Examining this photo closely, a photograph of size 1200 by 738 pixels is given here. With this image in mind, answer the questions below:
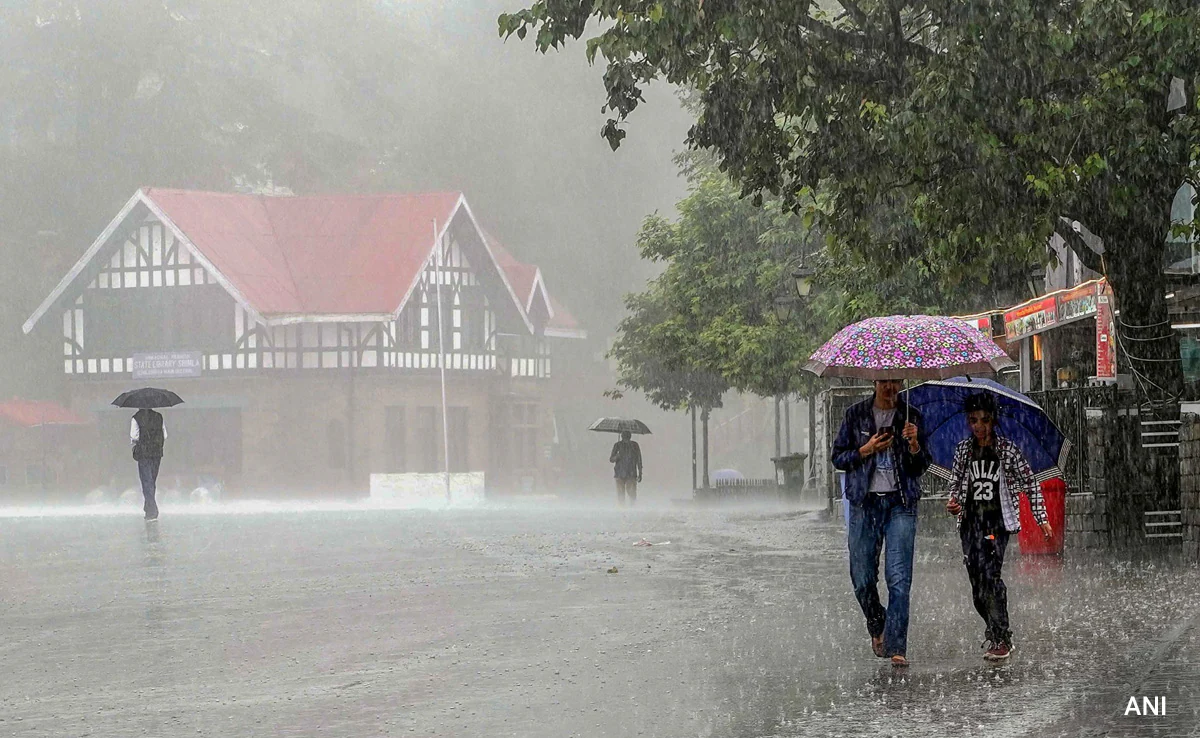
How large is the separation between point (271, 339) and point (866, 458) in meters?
51.1

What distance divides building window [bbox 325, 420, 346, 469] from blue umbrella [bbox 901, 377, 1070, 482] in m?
50.5

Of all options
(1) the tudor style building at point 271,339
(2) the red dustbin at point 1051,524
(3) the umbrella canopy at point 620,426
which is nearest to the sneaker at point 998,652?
(2) the red dustbin at point 1051,524

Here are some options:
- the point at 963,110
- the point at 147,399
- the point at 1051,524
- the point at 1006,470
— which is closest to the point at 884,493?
the point at 1006,470

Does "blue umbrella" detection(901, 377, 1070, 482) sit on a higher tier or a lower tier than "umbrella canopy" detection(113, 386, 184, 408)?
lower


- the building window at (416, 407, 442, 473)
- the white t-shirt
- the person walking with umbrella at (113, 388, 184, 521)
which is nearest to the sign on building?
the building window at (416, 407, 442, 473)

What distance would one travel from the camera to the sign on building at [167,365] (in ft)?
193

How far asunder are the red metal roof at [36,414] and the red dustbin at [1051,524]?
156 ft

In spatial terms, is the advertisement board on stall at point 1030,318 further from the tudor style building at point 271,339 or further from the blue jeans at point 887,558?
the tudor style building at point 271,339

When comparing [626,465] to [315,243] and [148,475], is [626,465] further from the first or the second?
[315,243]

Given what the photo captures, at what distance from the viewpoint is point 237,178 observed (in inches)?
2921

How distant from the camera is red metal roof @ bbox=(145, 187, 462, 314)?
5850cm

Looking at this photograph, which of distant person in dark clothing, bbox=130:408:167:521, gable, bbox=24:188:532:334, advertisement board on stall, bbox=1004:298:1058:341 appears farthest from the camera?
gable, bbox=24:188:532:334

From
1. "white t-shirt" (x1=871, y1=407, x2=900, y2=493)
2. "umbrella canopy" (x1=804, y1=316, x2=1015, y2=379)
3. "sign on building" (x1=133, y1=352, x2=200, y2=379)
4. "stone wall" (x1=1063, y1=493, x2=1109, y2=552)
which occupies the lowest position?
"stone wall" (x1=1063, y1=493, x2=1109, y2=552)

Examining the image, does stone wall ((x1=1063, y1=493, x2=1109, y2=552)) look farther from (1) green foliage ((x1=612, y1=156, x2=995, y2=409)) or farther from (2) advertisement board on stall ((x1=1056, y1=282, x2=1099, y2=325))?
(1) green foliage ((x1=612, y1=156, x2=995, y2=409))
